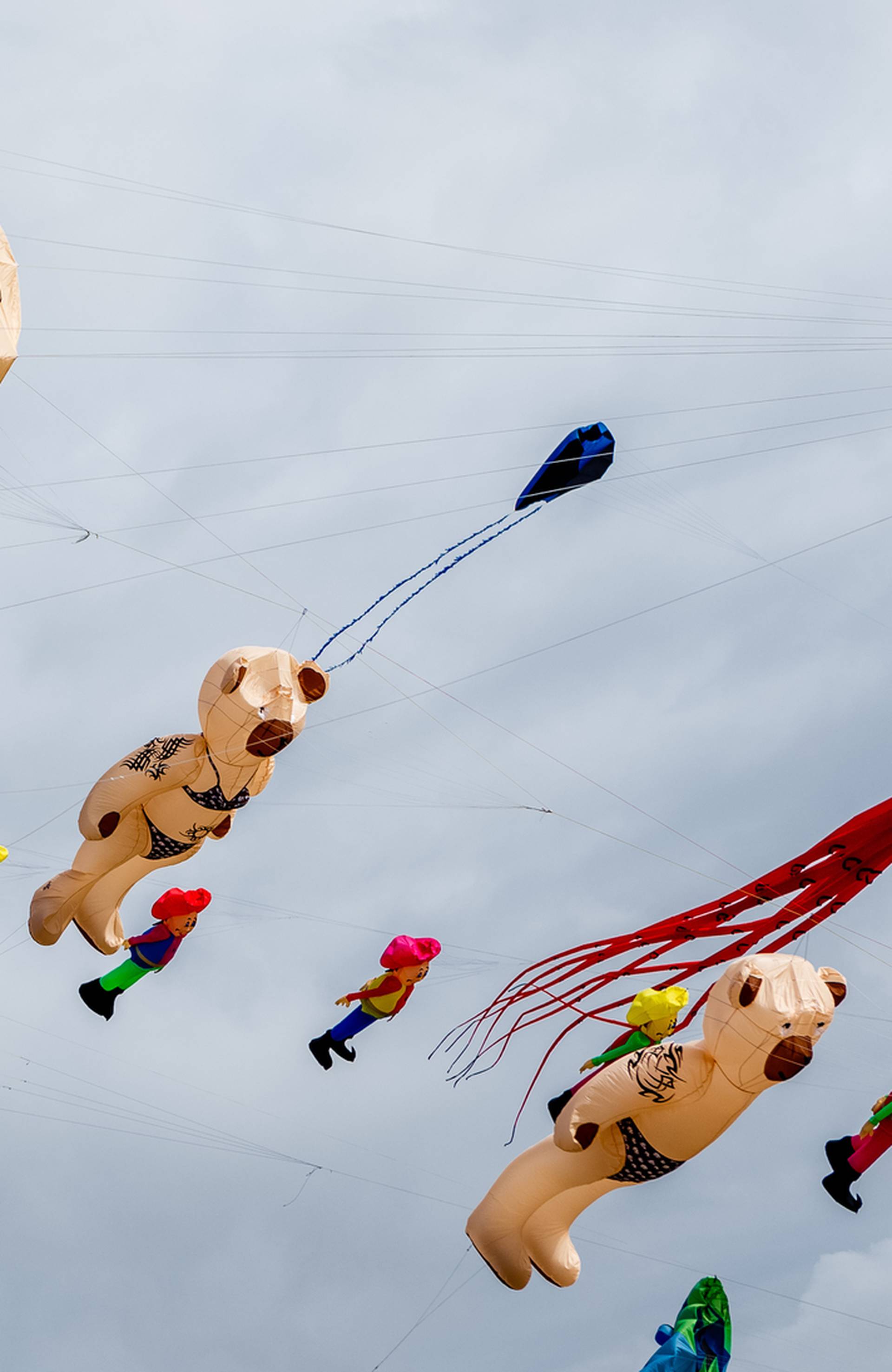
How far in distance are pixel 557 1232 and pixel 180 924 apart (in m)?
5.41

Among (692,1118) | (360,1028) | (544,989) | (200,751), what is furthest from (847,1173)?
(200,751)

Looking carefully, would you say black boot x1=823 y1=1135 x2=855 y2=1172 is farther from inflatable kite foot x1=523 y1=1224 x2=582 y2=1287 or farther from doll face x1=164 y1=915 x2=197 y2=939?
doll face x1=164 y1=915 x2=197 y2=939

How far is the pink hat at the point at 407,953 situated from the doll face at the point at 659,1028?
2910 millimetres

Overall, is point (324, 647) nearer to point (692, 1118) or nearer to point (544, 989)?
point (544, 989)

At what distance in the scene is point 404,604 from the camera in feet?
69.7

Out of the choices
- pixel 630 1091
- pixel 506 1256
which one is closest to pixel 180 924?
pixel 506 1256

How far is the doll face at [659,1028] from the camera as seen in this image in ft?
69.5

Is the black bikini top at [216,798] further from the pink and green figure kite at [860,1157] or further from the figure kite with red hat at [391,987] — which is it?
the pink and green figure kite at [860,1157]

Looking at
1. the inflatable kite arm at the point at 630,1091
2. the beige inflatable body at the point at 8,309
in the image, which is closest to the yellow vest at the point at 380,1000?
the inflatable kite arm at the point at 630,1091

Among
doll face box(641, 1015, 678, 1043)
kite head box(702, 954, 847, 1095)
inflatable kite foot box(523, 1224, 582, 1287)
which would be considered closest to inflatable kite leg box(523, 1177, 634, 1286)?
inflatable kite foot box(523, 1224, 582, 1287)

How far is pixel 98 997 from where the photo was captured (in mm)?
23938

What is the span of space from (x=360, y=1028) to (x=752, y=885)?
16.0ft

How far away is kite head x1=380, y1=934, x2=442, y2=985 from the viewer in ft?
76.0

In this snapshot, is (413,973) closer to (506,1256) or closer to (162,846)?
(162,846)
